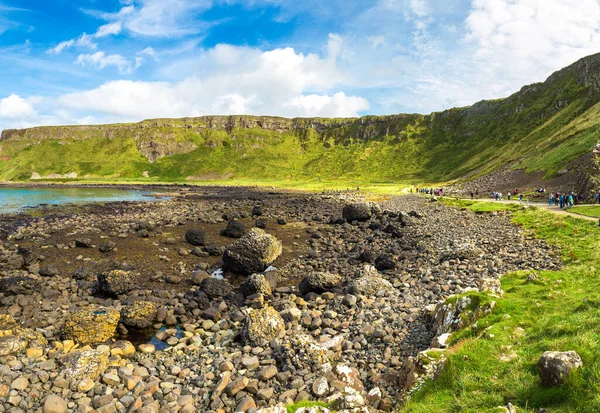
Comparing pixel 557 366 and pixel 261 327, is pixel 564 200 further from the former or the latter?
pixel 557 366

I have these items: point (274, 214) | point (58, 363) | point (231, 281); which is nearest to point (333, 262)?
point (231, 281)

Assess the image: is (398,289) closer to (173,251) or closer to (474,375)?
(474,375)

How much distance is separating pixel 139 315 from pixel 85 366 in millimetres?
4998

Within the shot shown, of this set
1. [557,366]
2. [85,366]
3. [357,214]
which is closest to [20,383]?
[85,366]

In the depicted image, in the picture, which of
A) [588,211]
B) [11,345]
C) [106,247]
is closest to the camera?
[11,345]

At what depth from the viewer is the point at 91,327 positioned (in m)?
16.0

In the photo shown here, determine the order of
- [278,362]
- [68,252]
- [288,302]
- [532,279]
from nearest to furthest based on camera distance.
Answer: [278,362] → [532,279] → [288,302] → [68,252]

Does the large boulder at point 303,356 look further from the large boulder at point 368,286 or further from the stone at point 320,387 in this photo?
the large boulder at point 368,286

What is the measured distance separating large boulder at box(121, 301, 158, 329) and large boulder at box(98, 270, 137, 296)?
4.57 m

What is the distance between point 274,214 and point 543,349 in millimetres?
52722

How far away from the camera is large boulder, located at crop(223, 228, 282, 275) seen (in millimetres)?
26969

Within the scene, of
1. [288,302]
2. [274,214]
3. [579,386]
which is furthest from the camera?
[274,214]

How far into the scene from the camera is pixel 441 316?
43.6 ft

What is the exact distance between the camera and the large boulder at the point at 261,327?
1480 centimetres
